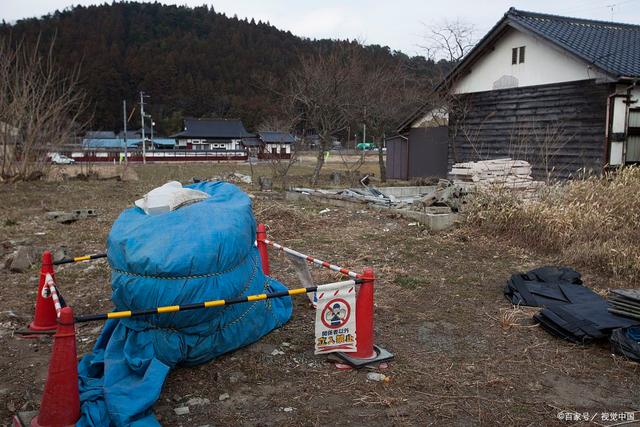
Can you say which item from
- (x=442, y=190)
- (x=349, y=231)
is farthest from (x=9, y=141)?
(x=442, y=190)

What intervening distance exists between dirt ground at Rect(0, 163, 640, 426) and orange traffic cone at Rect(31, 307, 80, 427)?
503mm

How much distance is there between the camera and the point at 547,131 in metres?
13.4

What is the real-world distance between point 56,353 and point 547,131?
13.3 m

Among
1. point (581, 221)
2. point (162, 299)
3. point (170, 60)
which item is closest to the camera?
point (162, 299)

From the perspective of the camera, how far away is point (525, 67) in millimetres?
14211

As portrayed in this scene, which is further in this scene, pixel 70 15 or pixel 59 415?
Answer: pixel 70 15

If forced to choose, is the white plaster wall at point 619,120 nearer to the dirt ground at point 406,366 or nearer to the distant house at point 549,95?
the distant house at point 549,95

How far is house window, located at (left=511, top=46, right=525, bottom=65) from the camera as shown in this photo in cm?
1433

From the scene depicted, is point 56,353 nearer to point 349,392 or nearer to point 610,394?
point 349,392

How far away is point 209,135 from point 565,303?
6496 centimetres

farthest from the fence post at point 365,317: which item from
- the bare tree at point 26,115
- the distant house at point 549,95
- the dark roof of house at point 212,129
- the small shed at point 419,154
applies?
the dark roof of house at point 212,129

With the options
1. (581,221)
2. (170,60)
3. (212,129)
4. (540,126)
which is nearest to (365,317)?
(581,221)

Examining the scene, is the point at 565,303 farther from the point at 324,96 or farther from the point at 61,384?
the point at 324,96

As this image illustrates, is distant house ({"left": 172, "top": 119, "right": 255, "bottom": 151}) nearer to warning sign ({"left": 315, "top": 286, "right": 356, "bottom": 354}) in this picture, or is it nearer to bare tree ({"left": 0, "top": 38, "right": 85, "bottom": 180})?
bare tree ({"left": 0, "top": 38, "right": 85, "bottom": 180})
